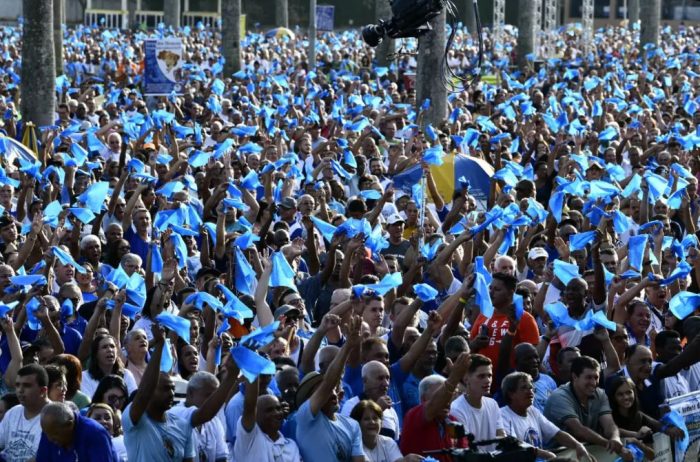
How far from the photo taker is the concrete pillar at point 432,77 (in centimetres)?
2178

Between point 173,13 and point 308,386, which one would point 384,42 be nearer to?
point 173,13

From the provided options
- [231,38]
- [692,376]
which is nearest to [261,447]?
[692,376]

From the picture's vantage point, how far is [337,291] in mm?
10289

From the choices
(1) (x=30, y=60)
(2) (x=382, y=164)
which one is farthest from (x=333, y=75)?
(2) (x=382, y=164)

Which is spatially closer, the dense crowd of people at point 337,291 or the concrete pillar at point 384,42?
the dense crowd of people at point 337,291

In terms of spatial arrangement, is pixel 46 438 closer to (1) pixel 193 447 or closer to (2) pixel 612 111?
(1) pixel 193 447

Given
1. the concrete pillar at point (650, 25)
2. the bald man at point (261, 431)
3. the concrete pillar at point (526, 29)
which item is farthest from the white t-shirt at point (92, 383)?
the concrete pillar at point (650, 25)

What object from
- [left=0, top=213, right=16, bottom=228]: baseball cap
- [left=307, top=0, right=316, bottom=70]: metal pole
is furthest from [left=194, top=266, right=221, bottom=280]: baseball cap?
[left=307, top=0, right=316, bottom=70]: metal pole

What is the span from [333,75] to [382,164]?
49.7 ft

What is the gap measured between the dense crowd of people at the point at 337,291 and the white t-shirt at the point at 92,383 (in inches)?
0.8

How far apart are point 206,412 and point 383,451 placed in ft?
3.25

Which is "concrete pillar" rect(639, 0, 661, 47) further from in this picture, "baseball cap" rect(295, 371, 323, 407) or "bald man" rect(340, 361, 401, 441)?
"baseball cap" rect(295, 371, 323, 407)

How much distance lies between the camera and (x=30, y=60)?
21.0 meters

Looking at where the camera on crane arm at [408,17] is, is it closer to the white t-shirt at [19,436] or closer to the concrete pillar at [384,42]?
the white t-shirt at [19,436]
